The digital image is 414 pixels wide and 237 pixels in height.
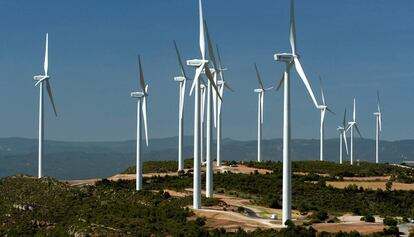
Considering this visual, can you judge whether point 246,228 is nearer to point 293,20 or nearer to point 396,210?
point 293,20

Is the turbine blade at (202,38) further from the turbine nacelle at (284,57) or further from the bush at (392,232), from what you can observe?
the bush at (392,232)

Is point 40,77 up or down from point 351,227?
up

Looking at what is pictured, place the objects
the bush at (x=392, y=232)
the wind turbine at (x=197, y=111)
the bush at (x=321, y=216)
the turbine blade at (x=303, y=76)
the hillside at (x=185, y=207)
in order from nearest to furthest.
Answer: the bush at (x=392, y=232)
the turbine blade at (x=303, y=76)
the hillside at (x=185, y=207)
the bush at (x=321, y=216)
the wind turbine at (x=197, y=111)

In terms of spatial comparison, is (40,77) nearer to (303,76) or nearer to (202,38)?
(202,38)

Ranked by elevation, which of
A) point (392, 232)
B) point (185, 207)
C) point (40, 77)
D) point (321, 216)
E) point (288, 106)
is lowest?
point (392, 232)

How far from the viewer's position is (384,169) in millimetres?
172375

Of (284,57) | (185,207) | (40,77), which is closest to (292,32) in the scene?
(284,57)

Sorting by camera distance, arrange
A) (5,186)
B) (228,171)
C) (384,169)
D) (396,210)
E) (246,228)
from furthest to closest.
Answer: (384,169)
(228,171)
(5,186)
(396,210)
(246,228)

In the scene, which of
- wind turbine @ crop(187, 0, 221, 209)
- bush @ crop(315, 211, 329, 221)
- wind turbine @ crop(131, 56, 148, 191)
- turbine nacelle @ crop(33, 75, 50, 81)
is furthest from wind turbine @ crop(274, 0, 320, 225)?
turbine nacelle @ crop(33, 75, 50, 81)

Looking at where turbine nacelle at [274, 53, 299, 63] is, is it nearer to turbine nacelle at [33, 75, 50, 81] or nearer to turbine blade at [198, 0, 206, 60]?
turbine blade at [198, 0, 206, 60]

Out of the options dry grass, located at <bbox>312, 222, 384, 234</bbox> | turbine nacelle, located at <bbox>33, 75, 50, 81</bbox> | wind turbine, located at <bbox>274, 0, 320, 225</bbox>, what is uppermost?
turbine nacelle, located at <bbox>33, 75, 50, 81</bbox>

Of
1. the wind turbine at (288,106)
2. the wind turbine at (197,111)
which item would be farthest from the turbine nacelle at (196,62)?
the wind turbine at (288,106)

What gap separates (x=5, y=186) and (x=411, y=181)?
248 feet

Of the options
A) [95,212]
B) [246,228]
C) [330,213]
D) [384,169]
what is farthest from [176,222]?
[384,169]
